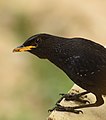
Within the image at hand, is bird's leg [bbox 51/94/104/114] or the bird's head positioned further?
bird's leg [bbox 51/94/104/114]

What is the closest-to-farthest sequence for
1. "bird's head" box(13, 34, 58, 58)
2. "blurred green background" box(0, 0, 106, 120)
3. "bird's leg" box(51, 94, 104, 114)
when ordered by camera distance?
"bird's head" box(13, 34, 58, 58)
"bird's leg" box(51, 94, 104, 114)
"blurred green background" box(0, 0, 106, 120)

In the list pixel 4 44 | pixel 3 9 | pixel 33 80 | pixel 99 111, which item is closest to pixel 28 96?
pixel 33 80

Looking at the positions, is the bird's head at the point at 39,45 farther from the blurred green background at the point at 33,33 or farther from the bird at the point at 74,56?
the blurred green background at the point at 33,33

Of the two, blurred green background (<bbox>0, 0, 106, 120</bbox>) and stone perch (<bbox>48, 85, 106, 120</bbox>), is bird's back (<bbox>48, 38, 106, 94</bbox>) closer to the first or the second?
stone perch (<bbox>48, 85, 106, 120</bbox>)

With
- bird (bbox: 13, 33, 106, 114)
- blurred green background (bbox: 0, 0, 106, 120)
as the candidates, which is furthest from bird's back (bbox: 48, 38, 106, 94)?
blurred green background (bbox: 0, 0, 106, 120)

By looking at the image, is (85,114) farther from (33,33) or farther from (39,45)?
(33,33)

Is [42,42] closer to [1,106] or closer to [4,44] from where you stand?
[1,106]

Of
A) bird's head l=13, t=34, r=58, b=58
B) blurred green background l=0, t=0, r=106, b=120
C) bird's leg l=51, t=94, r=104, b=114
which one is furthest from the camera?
blurred green background l=0, t=0, r=106, b=120
